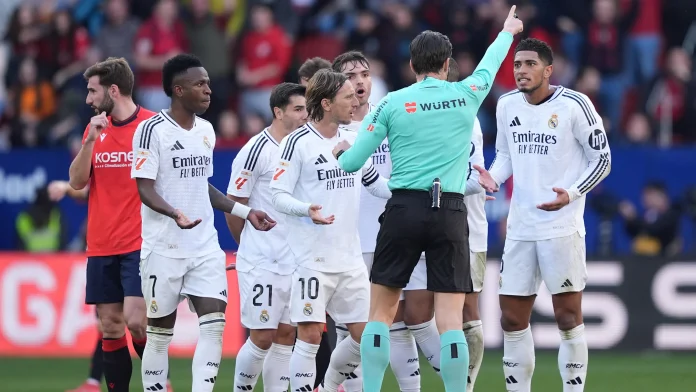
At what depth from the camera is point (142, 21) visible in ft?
67.9

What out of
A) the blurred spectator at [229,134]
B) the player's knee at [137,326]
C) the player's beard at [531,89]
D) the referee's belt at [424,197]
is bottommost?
the player's knee at [137,326]

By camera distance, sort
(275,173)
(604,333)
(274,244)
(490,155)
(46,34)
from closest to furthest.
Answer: (275,173) < (274,244) < (604,333) < (490,155) < (46,34)

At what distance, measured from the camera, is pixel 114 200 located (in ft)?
35.8

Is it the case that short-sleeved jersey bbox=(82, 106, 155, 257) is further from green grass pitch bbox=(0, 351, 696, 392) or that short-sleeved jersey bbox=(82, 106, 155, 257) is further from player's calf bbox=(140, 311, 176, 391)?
green grass pitch bbox=(0, 351, 696, 392)

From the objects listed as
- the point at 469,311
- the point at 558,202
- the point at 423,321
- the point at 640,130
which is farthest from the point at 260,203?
the point at 640,130

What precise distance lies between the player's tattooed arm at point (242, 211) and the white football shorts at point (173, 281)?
0.42 metres

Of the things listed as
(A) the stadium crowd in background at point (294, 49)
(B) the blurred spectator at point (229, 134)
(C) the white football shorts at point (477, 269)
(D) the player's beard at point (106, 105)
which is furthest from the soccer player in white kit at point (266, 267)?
(A) the stadium crowd in background at point (294, 49)

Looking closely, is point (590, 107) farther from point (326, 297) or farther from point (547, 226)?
point (326, 297)

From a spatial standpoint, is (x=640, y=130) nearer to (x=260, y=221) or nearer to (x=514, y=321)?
(x=514, y=321)

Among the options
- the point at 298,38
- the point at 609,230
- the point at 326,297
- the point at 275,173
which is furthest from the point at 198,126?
the point at 298,38

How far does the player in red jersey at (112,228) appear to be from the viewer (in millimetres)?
10883

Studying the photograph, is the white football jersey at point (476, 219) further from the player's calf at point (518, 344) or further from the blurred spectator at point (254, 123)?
the blurred spectator at point (254, 123)

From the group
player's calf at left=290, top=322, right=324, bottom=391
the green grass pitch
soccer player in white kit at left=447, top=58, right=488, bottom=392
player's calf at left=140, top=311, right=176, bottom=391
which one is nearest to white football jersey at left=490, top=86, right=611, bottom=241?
soccer player in white kit at left=447, top=58, right=488, bottom=392

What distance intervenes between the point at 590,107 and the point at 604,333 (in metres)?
6.43
